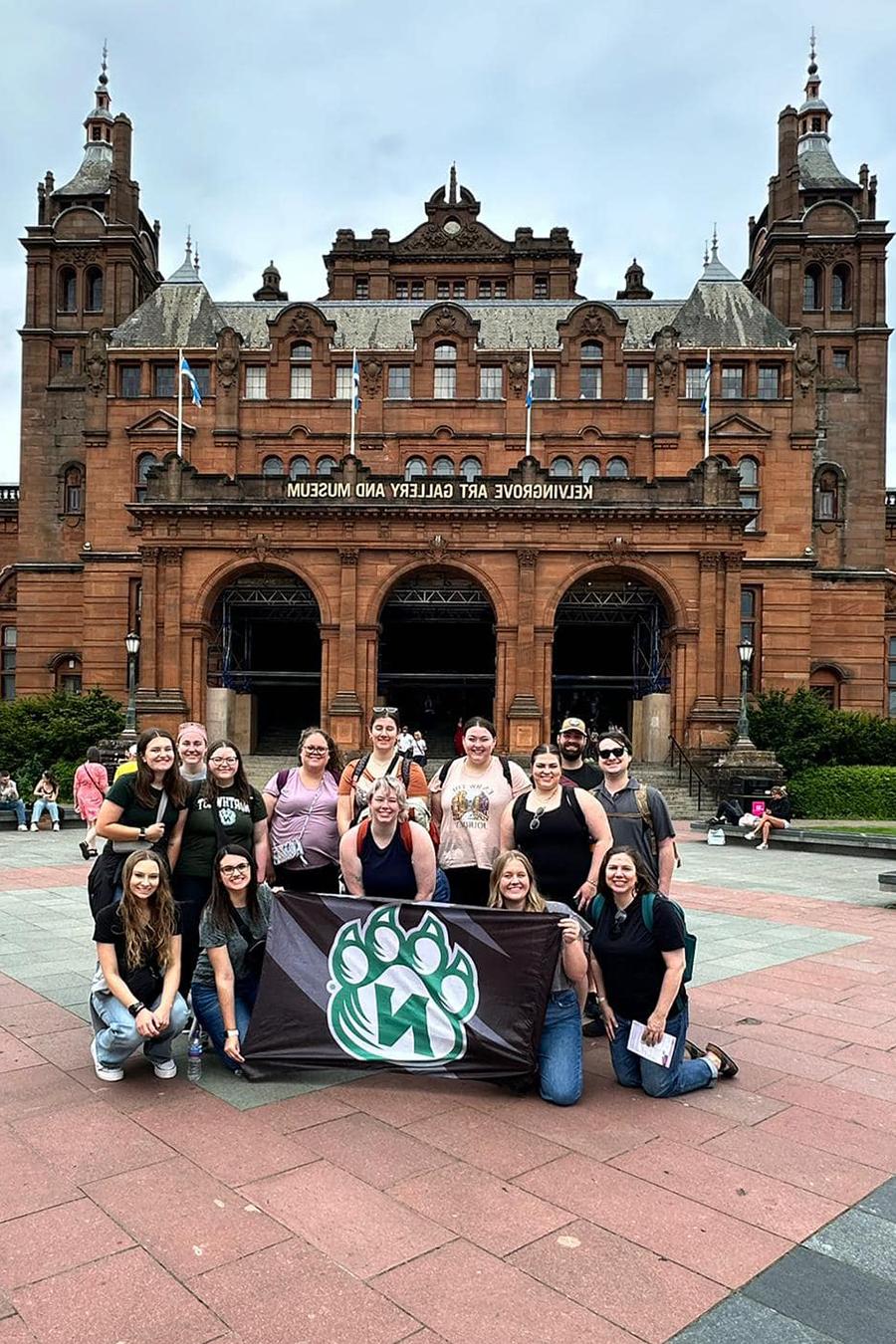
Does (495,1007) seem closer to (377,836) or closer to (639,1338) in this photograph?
(377,836)

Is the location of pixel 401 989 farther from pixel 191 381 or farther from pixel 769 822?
pixel 191 381

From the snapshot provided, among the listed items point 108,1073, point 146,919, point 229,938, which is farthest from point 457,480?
point 108,1073

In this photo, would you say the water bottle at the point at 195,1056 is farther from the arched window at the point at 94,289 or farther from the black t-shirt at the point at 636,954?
the arched window at the point at 94,289

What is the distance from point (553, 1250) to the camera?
4027 mm

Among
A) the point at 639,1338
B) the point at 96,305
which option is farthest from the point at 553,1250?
the point at 96,305

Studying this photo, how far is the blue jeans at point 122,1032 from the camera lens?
580 centimetres

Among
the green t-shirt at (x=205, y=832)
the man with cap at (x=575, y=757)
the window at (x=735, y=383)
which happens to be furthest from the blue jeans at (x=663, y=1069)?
the window at (x=735, y=383)

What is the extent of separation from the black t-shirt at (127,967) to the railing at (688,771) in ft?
76.6

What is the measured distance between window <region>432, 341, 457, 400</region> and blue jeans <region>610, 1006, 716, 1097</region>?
36.8 m

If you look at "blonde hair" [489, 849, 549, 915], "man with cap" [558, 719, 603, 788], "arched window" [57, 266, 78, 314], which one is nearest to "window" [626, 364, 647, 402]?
"arched window" [57, 266, 78, 314]

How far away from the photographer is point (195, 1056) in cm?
608

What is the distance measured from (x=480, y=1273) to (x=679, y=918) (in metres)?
2.49

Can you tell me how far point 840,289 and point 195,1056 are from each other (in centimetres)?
4666

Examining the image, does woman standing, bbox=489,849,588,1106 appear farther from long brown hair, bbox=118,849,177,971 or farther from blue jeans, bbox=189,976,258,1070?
A: long brown hair, bbox=118,849,177,971
